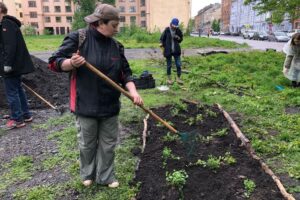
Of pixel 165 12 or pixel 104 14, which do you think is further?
pixel 165 12

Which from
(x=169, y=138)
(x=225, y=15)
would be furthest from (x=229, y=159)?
(x=225, y=15)

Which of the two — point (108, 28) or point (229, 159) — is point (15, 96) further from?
point (229, 159)

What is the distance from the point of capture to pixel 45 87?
9258mm

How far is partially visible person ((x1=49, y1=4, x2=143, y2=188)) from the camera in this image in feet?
11.6

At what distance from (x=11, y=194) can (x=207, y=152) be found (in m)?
2.84

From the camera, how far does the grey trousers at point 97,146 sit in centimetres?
384

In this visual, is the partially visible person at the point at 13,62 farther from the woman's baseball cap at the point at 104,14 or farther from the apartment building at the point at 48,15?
A: the apartment building at the point at 48,15

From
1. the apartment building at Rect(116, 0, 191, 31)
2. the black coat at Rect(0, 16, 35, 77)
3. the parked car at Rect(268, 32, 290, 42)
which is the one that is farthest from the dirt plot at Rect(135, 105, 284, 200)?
the apartment building at Rect(116, 0, 191, 31)

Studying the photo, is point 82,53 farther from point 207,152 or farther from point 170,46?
point 170,46

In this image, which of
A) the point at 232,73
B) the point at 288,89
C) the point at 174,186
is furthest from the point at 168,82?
the point at 174,186

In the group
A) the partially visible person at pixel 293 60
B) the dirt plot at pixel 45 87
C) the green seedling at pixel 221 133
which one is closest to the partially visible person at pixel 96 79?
the green seedling at pixel 221 133

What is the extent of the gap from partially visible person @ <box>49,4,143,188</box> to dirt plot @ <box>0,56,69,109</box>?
4561mm

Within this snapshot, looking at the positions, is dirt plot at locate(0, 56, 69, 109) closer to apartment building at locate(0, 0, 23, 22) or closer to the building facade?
the building facade

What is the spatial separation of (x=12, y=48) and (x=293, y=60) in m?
7.51
